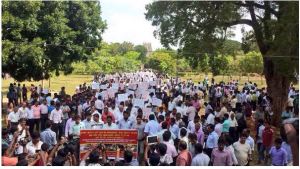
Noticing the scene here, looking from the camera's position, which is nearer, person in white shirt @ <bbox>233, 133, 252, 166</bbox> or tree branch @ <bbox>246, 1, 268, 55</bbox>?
person in white shirt @ <bbox>233, 133, 252, 166</bbox>

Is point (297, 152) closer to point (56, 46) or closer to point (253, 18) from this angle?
point (253, 18)

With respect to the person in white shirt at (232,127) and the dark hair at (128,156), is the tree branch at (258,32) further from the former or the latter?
the dark hair at (128,156)

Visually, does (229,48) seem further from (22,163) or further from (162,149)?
(22,163)

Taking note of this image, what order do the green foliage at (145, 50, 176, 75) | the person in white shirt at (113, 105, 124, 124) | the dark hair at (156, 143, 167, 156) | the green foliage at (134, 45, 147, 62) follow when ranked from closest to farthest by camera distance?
the dark hair at (156, 143, 167, 156) → the person in white shirt at (113, 105, 124, 124) → the green foliage at (145, 50, 176, 75) → the green foliage at (134, 45, 147, 62)

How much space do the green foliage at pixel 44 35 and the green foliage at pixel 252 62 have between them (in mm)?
26749

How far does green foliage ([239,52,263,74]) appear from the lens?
152 feet

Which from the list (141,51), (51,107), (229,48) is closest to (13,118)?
(51,107)

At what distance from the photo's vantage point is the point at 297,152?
141 inches

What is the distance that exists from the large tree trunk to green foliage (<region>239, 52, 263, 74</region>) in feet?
96.5

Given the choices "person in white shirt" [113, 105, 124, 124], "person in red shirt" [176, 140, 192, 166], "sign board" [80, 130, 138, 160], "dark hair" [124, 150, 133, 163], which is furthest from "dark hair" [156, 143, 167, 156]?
"person in white shirt" [113, 105, 124, 124]

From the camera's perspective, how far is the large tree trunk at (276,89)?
16688 mm

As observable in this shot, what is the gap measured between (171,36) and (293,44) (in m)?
5.69

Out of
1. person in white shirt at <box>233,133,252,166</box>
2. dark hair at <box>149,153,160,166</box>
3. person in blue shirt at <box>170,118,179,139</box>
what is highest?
person in blue shirt at <box>170,118,179,139</box>

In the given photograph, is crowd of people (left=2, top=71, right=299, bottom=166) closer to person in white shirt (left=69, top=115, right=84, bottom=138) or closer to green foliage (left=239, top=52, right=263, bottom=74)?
person in white shirt (left=69, top=115, right=84, bottom=138)
